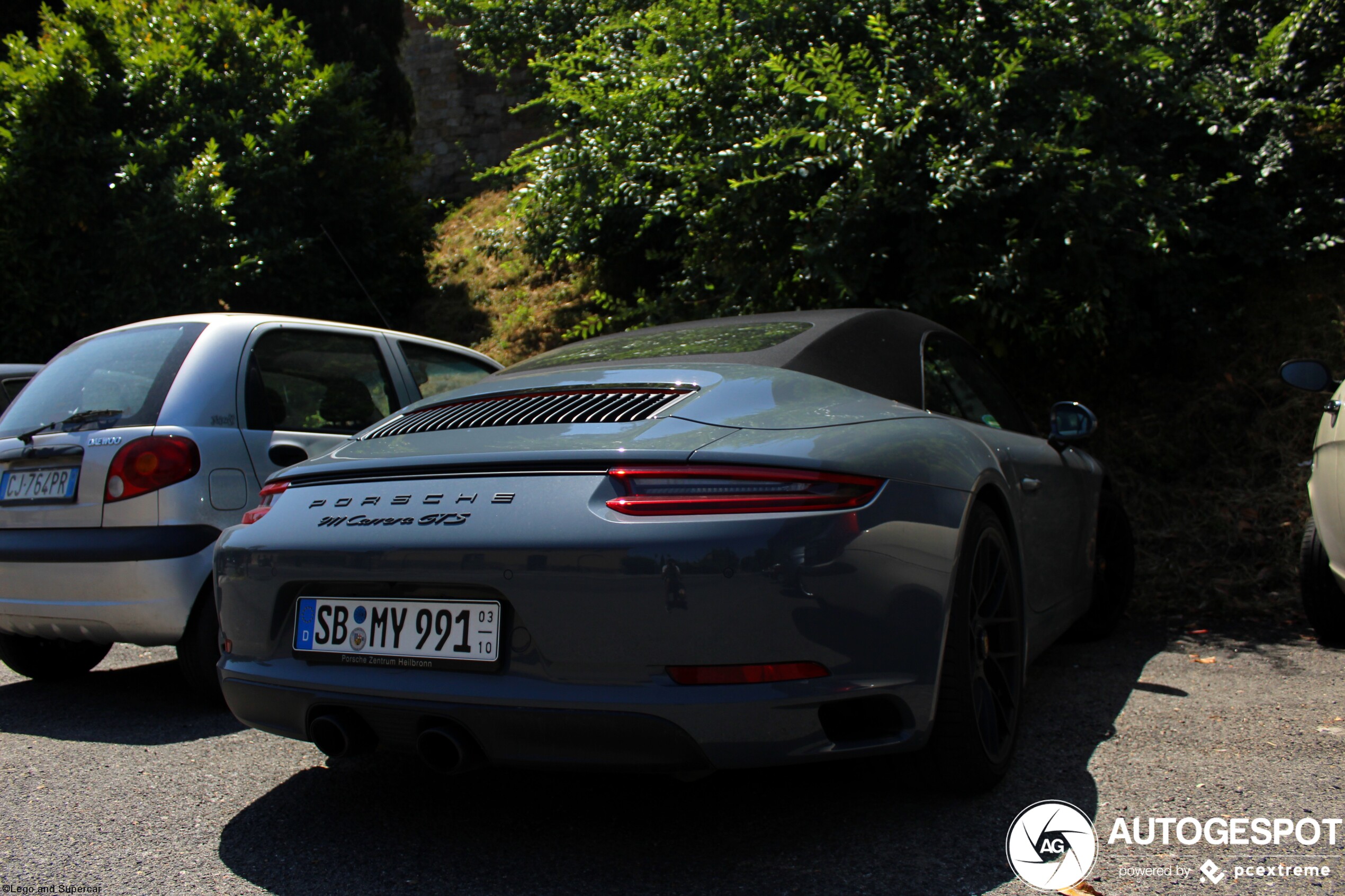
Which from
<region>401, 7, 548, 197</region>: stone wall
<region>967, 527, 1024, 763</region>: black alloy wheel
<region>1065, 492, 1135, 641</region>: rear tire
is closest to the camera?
<region>967, 527, 1024, 763</region>: black alloy wheel

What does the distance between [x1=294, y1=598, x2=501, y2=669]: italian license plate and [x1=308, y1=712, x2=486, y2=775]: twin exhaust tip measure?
0.13 m

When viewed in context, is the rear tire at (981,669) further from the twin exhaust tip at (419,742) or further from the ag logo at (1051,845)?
the twin exhaust tip at (419,742)

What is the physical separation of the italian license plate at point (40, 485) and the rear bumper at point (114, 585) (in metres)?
0.14

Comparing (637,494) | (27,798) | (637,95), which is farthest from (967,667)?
(637,95)

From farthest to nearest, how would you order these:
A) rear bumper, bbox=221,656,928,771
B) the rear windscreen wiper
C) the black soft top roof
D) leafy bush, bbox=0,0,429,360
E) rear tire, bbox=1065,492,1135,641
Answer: leafy bush, bbox=0,0,429,360, rear tire, bbox=1065,492,1135,641, the rear windscreen wiper, the black soft top roof, rear bumper, bbox=221,656,928,771

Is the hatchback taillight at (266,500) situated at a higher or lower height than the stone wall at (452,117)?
lower

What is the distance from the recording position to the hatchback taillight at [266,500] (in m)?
2.59

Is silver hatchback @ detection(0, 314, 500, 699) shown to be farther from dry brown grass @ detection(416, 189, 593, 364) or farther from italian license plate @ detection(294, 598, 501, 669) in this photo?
dry brown grass @ detection(416, 189, 593, 364)

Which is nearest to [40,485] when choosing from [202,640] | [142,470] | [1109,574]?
[142,470]

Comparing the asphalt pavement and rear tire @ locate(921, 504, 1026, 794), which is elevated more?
rear tire @ locate(921, 504, 1026, 794)

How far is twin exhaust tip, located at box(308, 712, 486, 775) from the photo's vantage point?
7.00 ft

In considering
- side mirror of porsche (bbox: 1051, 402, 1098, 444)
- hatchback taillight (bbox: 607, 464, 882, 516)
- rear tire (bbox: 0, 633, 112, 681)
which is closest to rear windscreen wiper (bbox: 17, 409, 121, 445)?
rear tire (bbox: 0, 633, 112, 681)

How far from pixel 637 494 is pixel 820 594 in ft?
1.38

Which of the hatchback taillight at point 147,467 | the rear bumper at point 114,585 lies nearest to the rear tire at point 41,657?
the rear bumper at point 114,585
